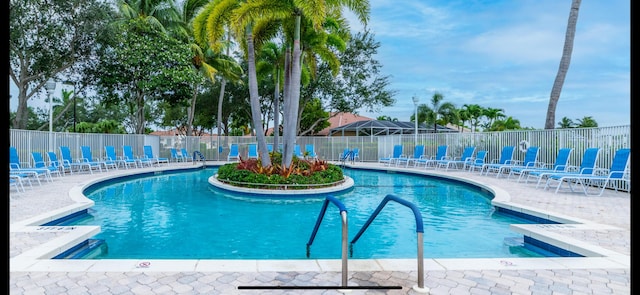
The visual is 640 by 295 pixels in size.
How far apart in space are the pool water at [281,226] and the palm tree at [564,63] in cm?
533

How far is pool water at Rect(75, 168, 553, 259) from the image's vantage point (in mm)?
5375

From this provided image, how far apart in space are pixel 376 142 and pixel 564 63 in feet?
35.3

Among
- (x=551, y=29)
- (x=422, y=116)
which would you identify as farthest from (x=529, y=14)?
(x=422, y=116)

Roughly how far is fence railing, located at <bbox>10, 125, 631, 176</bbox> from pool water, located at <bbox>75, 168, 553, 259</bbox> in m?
2.47

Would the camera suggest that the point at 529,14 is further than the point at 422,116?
No

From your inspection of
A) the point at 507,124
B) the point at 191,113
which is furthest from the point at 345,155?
the point at 507,124

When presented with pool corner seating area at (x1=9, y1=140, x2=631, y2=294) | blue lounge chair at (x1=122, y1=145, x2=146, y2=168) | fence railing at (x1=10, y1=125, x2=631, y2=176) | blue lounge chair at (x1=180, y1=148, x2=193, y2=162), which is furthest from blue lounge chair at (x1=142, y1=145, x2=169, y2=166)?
pool corner seating area at (x1=9, y1=140, x2=631, y2=294)

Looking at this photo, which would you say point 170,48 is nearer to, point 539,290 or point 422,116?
point 539,290

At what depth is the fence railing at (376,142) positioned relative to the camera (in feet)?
35.2

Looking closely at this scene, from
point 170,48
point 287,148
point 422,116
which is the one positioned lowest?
point 287,148

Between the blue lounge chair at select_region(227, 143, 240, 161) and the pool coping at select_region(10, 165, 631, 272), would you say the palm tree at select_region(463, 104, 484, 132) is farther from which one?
the pool coping at select_region(10, 165, 631, 272)

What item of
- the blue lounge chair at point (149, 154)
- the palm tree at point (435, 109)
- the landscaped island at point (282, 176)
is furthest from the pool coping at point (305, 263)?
the palm tree at point (435, 109)

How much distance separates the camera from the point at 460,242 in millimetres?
5871

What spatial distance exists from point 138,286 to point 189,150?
19.6 metres
